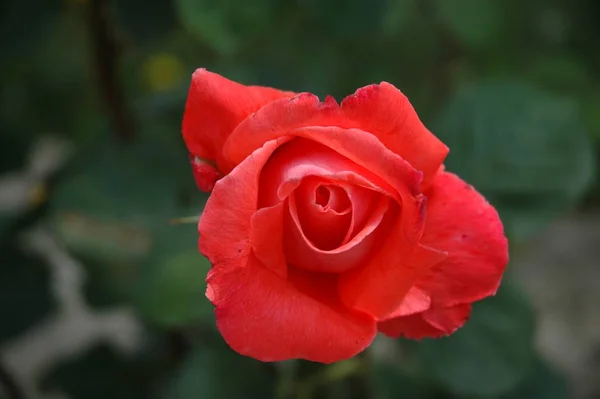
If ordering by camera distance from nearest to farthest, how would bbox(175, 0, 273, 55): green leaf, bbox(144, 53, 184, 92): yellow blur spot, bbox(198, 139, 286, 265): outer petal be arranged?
bbox(198, 139, 286, 265): outer petal, bbox(175, 0, 273, 55): green leaf, bbox(144, 53, 184, 92): yellow blur spot

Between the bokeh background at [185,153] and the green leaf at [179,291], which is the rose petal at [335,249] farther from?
the green leaf at [179,291]

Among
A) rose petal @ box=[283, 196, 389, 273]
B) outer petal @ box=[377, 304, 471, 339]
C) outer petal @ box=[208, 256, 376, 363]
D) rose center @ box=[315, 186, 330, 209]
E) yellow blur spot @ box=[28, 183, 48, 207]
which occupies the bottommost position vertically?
yellow blur spot @ box=[28, 183, 48, 207]

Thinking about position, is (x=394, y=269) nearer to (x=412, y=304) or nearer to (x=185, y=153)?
(x=412, y=304)

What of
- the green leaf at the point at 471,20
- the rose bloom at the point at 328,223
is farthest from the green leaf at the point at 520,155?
the rose bloom at the point at 328,223

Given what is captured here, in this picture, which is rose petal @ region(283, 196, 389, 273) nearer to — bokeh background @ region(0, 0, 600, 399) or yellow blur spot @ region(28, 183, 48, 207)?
bokeh background @ region(0, 0, 600, 399)

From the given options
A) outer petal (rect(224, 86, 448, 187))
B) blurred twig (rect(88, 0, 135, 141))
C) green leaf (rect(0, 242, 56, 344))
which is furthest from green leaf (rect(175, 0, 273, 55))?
green leaf (rect(0, 242, 56, 344))

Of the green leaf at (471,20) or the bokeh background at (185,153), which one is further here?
the green leaf at (471,20)

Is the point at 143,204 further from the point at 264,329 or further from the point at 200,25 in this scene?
the point at 264,329

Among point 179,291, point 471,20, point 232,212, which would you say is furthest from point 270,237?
point 471,20
